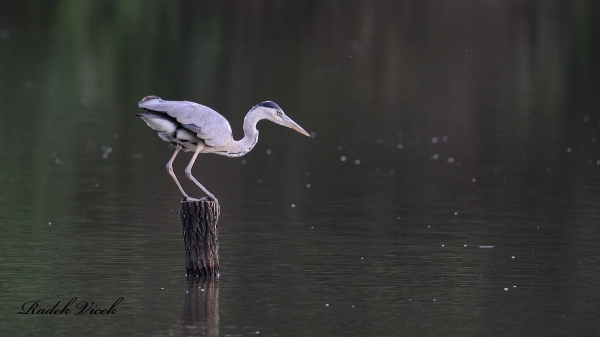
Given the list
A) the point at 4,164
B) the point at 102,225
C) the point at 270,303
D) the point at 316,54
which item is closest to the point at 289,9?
the point at 316,54

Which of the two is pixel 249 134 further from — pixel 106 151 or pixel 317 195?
pixel 106 151

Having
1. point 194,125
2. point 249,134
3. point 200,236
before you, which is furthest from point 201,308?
point 249,134

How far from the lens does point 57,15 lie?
54562 mm

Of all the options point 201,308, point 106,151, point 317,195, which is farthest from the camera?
point 106,151

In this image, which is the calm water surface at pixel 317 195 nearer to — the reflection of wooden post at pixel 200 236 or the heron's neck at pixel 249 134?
the reflection of wooden post at pixel 200 236

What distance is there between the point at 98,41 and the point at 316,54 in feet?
26.2

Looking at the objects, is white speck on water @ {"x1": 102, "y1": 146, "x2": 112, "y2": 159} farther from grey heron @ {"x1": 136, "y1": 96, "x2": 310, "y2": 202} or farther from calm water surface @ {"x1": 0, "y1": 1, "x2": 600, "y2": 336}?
grey heron @ {"x1": 136, "y1": 96, "x2": 310, "y2": 202}

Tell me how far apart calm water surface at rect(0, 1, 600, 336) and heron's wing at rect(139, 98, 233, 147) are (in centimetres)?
133

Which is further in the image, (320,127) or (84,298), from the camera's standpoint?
(320,127)

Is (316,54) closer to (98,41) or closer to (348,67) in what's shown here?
(348,67)

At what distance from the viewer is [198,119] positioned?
12203mm

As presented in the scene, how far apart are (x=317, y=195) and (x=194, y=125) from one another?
5.90 meters

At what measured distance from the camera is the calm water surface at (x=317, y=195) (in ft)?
35.6

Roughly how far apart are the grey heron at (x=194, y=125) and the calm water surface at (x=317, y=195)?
3.94ft
